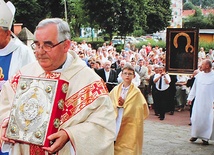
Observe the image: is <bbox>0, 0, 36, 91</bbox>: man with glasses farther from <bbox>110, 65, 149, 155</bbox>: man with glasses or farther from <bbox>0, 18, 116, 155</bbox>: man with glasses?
<bbox>110, 65, 149, 155</bbox>: man with glasses

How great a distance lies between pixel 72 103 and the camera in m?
3.11

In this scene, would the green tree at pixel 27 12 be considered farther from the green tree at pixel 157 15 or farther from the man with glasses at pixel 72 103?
the man with glasses at pixel 72 103

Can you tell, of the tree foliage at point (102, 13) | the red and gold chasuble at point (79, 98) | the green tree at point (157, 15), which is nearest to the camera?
the red and gold chasuble at point (79, 98)

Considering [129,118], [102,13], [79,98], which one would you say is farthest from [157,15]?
[79,98]

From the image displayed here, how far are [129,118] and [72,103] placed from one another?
4601mm

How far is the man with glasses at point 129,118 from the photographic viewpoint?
7.46 metres

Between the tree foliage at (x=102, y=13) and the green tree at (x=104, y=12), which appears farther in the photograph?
the tree foliage at (x=102, y=13)

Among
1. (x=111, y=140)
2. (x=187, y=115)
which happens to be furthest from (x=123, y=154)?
(x=187, y=115)

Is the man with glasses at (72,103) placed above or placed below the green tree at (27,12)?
below

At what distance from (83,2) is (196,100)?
2586 cm

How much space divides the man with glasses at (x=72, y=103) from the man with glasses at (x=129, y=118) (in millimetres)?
4323

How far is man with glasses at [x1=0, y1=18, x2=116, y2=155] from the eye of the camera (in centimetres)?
298

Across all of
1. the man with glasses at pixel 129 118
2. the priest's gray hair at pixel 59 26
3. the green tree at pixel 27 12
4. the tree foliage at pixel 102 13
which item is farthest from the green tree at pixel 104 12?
the priest's gray hair at pixel 59 26

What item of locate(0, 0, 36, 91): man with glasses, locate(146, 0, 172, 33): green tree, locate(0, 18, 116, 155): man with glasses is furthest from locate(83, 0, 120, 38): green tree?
locate(0, 18, 116, 155): man with glasses
